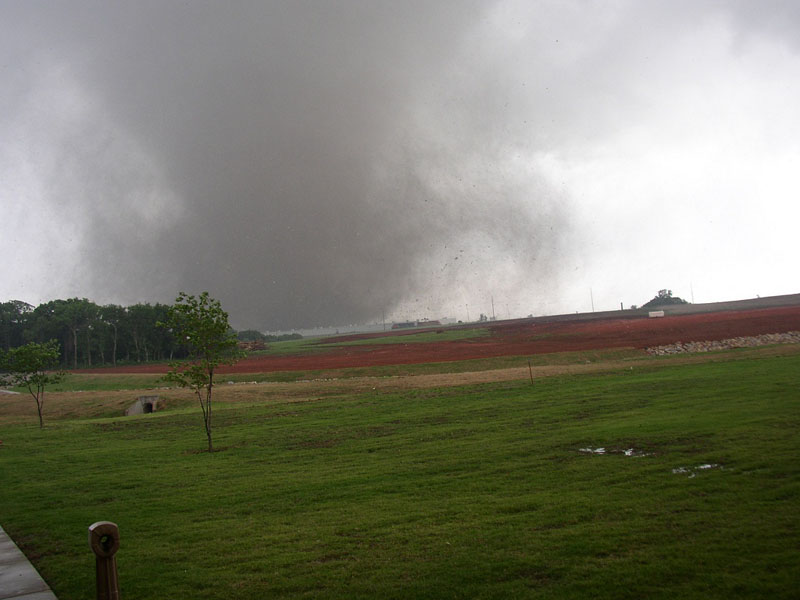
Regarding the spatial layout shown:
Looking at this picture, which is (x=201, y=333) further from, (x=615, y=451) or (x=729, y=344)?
(x=729, y=344)

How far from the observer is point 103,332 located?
449 ft

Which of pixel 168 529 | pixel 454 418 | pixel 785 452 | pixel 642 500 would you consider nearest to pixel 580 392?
pixel 454 418

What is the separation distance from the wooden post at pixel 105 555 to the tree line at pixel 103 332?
457ft

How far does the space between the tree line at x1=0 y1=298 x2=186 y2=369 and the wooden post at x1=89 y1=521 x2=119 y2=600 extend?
139 meters

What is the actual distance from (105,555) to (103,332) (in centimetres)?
15037

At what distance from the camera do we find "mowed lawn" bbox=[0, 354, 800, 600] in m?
6.80

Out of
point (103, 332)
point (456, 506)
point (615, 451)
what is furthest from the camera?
point (103, 332)

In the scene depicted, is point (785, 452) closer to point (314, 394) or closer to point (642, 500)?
point (642, 500)

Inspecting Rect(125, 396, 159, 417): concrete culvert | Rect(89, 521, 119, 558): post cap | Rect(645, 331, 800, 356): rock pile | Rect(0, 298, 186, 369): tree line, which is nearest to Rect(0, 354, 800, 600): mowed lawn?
Rect(89, 521, 119, 558): post cap

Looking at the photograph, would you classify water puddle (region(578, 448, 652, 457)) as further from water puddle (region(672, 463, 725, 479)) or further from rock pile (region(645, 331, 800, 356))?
rock pile (region(645, 331, 800, 356))

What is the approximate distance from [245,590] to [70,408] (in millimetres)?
45840

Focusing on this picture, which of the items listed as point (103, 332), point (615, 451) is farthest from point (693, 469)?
point (103, 332)

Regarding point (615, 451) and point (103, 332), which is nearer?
point (615, 451)

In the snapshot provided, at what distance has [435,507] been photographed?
10.2 metres
